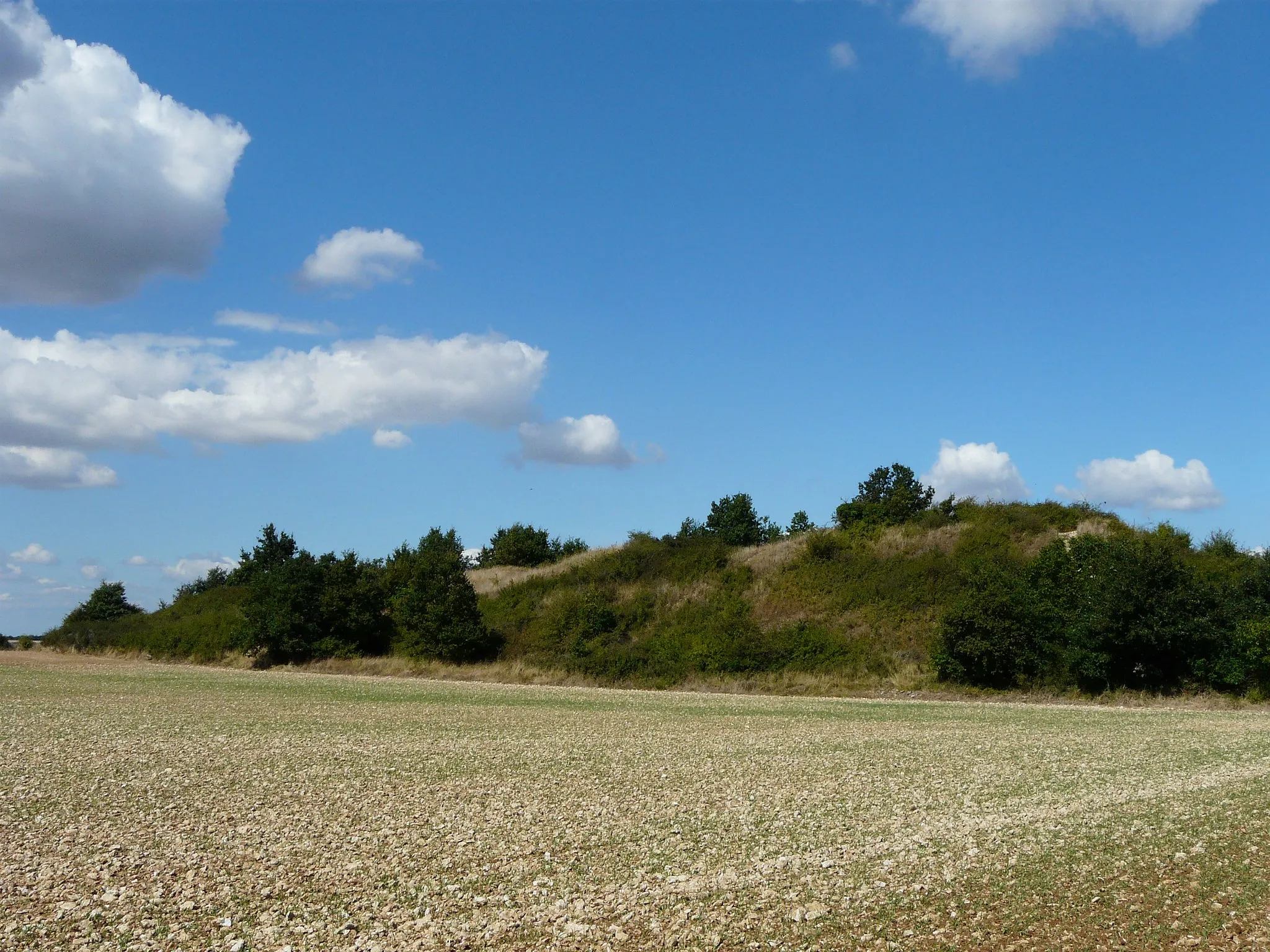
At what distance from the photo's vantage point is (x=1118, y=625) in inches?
1244

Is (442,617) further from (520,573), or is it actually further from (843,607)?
(843,607)

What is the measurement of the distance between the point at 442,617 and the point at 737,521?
29238 mm

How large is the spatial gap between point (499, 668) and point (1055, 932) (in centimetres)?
4016

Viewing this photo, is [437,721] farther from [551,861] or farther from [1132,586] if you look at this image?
[1132,586]

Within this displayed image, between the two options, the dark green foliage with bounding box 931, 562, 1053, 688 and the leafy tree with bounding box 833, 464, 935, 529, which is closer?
the dark green foliage with bounding box 931, 562, 1053, 688

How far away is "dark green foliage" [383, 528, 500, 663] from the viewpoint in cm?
4709

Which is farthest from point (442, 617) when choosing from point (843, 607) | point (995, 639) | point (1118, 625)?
point (1118, 625)

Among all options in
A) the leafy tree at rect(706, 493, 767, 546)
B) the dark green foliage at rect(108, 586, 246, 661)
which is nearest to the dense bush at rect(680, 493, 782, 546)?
the leafy tree at rect(706, 493, 767, 546)

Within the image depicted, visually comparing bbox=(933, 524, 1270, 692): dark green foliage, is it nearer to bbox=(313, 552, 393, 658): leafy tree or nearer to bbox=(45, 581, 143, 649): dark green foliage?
bbox=(313, 552, 393, 658): leafy tree

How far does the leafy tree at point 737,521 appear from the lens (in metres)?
67.1

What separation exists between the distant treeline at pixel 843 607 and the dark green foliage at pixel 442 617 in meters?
0.10

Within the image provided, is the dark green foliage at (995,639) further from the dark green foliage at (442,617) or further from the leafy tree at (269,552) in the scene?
the leafy tree at (269,552)

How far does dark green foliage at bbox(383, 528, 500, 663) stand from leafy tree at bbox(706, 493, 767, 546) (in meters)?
22.2

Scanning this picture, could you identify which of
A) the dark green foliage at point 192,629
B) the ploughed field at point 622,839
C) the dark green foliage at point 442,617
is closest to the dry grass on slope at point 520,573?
the dark green foliage at point 442,617
